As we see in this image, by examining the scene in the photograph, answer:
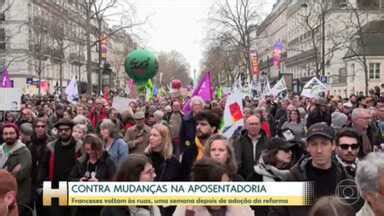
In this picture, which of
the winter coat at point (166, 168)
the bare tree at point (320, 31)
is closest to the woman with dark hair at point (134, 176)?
the winter coat at point (166, 168)

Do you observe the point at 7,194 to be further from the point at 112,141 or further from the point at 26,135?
the point at 26,135

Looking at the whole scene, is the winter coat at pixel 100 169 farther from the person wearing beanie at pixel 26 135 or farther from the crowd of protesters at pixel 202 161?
the person wearing beanie at pixel 26 135

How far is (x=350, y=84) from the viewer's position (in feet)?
201

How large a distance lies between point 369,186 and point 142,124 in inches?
278

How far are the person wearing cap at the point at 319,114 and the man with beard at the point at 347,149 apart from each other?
8608mm

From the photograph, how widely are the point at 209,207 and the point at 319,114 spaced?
11514mm

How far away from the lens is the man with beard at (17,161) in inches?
304

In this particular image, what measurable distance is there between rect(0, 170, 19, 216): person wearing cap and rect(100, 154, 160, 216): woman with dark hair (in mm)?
982

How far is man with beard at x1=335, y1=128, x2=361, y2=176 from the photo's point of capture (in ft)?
18.0

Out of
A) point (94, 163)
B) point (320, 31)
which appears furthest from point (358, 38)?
point (94, 163)

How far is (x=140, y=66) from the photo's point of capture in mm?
18094

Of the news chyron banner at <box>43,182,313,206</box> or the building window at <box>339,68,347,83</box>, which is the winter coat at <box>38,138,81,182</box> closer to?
the news chyron banner at <box>43,182,313,206</box>

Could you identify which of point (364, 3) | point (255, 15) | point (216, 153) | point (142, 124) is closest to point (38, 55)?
point (255, 15)

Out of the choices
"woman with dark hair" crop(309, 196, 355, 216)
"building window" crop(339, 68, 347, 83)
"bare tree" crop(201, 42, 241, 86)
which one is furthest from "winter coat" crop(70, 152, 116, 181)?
"building window" crop(339, 68, 347, 83)
